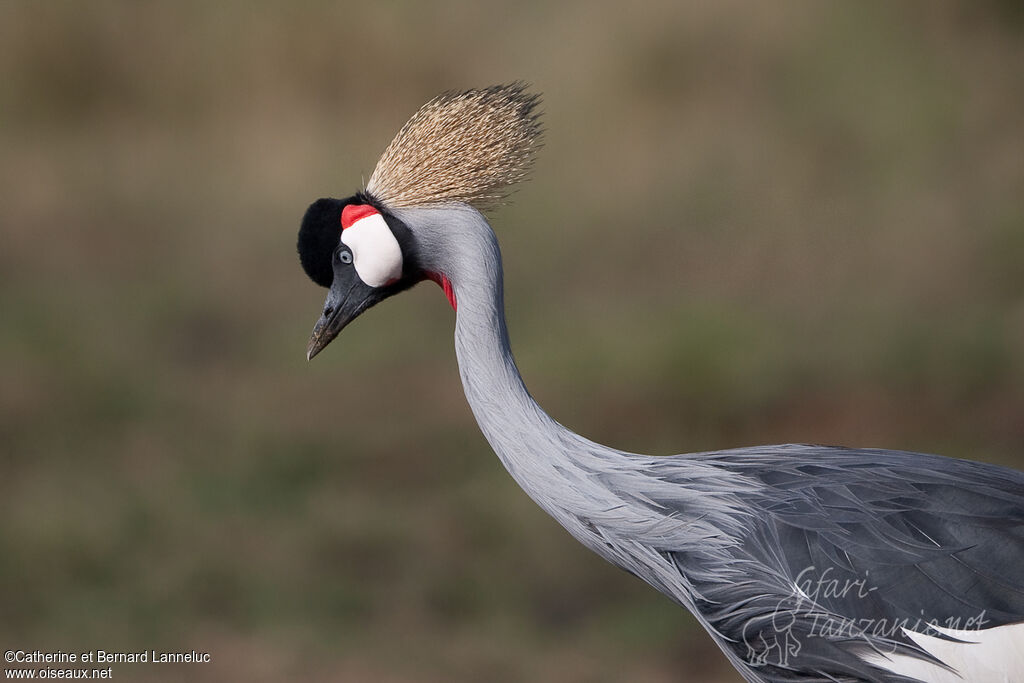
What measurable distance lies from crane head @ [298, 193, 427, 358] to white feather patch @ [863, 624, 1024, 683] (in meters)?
0.99

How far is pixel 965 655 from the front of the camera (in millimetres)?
2020

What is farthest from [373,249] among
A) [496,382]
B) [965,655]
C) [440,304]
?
[440,304]

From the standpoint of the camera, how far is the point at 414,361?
17.7ft

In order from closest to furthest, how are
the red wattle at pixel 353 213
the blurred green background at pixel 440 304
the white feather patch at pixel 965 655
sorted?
the white feather patch at pixel 965 655
the red wattle at pixel 353 213
the blurred green background at pixel 440 304

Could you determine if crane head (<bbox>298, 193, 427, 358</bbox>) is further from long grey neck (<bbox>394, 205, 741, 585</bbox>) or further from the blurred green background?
the blurred green background

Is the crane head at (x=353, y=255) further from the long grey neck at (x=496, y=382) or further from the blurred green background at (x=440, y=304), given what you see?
the blurred green background at (x=440, y=304)

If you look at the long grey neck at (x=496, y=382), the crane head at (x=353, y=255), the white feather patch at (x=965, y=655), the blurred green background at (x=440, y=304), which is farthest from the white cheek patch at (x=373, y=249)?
the blurred green background at (x=440, y=304)

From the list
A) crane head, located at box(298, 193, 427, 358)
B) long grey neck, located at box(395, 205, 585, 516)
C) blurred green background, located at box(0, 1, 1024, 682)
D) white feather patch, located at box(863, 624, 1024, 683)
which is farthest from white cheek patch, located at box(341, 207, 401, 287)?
blurred green background, located at box(0, 1, 1024, 682)

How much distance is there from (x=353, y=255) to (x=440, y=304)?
3702mm

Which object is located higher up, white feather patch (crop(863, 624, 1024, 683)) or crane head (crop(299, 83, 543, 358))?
crane head (crop(299, 83, 543, 358))

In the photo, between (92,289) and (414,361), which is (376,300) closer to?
(414,361)

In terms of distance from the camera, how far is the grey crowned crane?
2.03 m

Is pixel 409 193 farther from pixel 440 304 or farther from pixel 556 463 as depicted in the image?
pixel 440 304

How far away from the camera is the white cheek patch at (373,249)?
2.10m
